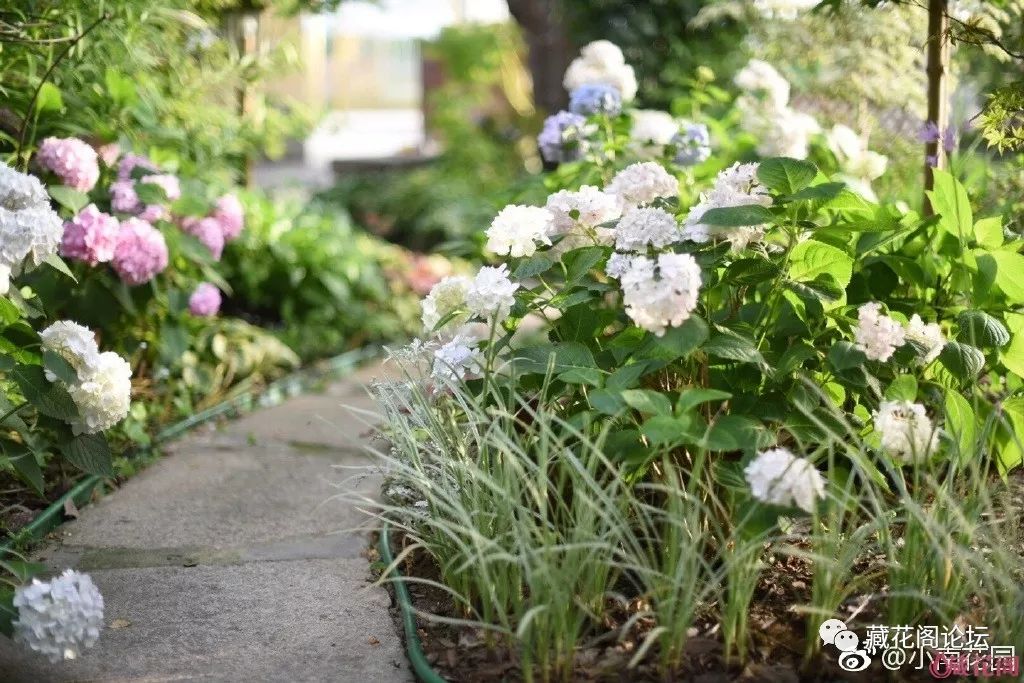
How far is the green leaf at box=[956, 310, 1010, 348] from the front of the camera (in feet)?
7.66

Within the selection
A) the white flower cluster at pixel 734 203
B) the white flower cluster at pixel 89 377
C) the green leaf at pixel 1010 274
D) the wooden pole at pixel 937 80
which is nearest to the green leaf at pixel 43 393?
the white flower cluster at pixel 89 377

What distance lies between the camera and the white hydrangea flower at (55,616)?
6.25 feet

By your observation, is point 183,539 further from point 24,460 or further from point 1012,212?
point 1012,212

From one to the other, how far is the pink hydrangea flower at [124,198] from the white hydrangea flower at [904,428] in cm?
234

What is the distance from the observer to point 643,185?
2.51m

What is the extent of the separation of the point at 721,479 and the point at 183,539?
4.70 feet

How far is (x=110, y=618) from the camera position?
2281 mm

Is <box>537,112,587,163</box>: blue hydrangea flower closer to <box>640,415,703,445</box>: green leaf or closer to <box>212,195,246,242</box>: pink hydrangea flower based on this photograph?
<box>212,195,246,242</box>: pink hydrangea flower

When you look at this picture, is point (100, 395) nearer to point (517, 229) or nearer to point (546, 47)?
point (517, 229)

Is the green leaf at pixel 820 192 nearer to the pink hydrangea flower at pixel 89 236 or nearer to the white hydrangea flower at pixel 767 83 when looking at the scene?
the white hydrangea flower at pixel 767 83

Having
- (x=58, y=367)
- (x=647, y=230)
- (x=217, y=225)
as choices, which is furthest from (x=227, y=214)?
(x=647, y=230)

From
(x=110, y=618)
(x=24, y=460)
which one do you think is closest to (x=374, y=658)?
(x=110, y=618)

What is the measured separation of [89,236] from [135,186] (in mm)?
295

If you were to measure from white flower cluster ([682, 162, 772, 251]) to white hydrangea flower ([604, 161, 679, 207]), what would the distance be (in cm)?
18
